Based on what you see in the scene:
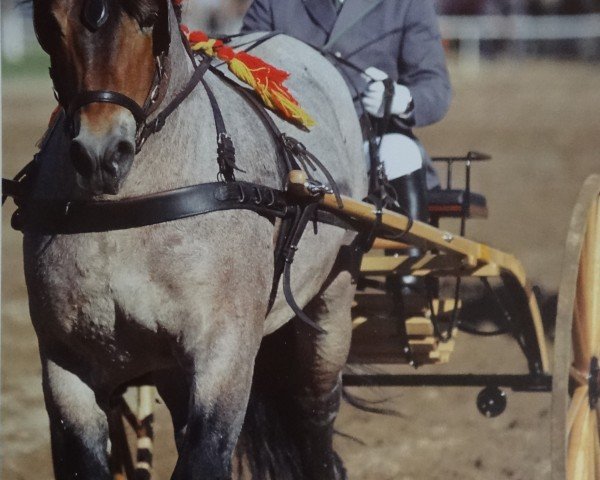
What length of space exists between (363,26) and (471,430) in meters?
1.92

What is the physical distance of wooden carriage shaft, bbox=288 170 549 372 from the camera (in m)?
3.46

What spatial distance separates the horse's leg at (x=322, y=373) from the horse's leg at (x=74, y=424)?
40.2 inches

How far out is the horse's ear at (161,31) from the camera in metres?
2.84

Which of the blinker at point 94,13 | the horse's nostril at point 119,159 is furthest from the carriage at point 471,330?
the blinker at point 94,13

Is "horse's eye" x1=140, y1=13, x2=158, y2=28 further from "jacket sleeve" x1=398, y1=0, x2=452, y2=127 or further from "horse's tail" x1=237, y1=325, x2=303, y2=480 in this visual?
"jacket sleeve" x1=398, y1=0, x2=452, y2=127

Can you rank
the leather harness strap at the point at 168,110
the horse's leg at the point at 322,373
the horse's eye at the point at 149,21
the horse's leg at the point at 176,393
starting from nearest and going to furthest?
the horse's eye at the point at 149,21, the leather harness strap at the point at 168,110, the horse's leg at the point at 176,393, the horse's leg at the point at 322,373

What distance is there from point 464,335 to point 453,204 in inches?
103

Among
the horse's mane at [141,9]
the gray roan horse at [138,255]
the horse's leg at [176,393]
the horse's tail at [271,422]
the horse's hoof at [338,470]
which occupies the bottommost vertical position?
the horse's hoof at [338,470]

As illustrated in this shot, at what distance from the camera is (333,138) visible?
3.92m

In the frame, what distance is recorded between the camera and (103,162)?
2686 mm

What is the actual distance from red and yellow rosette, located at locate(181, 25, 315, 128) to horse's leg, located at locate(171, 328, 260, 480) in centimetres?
72

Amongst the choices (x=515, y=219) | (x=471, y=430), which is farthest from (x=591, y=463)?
(x=515, y=219)

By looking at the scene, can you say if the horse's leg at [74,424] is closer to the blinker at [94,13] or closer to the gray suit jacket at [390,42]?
the blinker at [94,13]

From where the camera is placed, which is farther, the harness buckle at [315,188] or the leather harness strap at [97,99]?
the harness buckle at [315,188]
